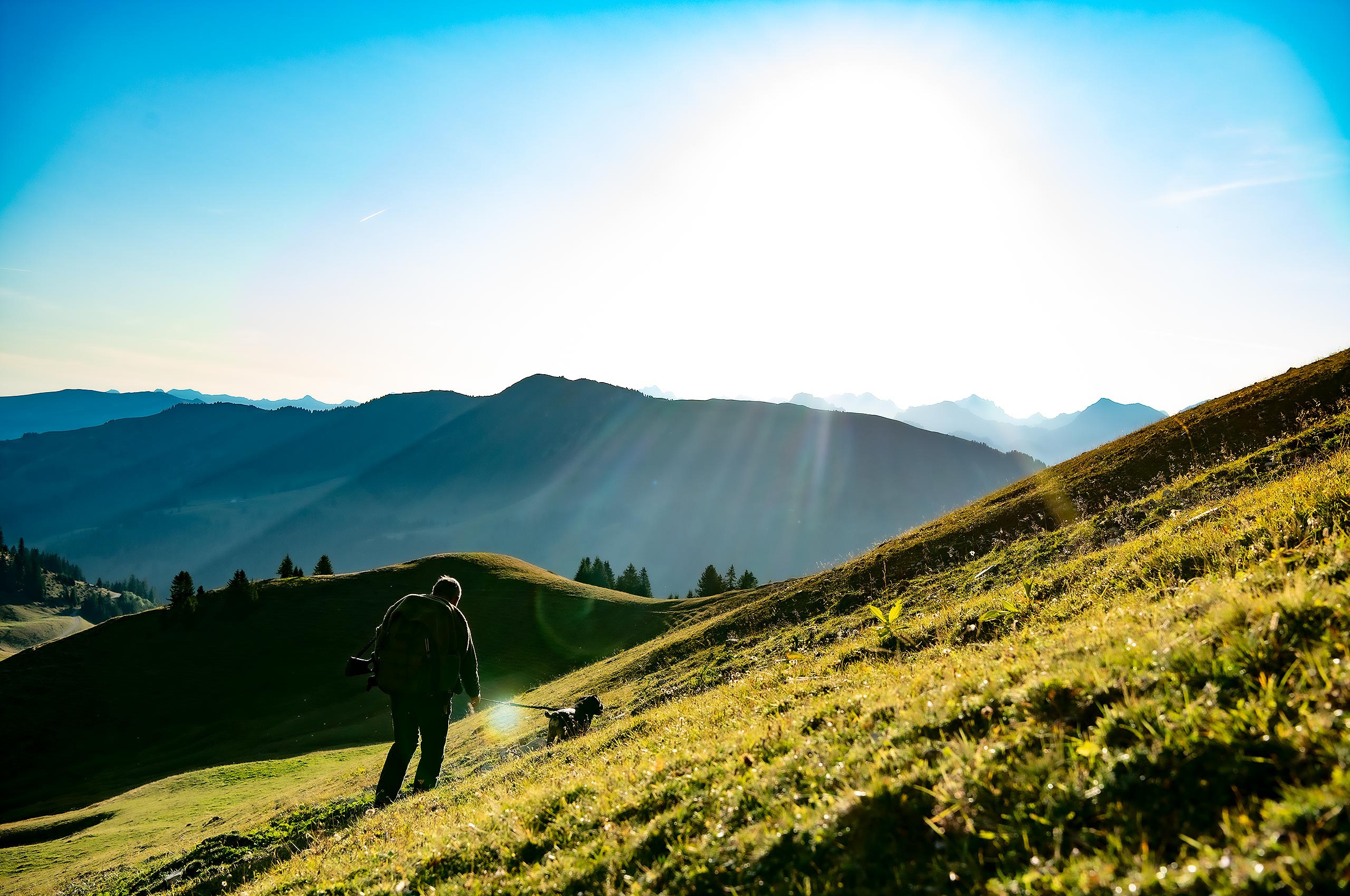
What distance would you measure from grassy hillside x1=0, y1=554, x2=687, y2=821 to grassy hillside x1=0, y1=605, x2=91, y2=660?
496ft

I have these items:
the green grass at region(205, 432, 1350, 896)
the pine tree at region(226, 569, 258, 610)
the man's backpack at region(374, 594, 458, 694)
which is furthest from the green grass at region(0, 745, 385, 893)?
the pine tree at region(226, 569, 258, 610)

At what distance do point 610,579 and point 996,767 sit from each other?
325 feet

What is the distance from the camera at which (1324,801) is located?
297 centimetres

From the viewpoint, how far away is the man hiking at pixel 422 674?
490 inches

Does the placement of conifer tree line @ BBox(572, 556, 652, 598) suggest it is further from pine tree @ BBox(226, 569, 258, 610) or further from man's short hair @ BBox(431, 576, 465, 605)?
man's short hair @ BBox(431, 576, 465, 605)

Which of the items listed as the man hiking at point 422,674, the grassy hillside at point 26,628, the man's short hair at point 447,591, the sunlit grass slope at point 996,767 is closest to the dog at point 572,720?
the sunlit grass slope at point 996,767

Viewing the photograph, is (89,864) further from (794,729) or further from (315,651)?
(315,651)

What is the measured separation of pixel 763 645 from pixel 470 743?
41.0 feet

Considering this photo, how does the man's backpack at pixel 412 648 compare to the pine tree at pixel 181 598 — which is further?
the pine tree at pixel 181 598

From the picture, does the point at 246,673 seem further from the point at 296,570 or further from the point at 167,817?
the point at 167,817

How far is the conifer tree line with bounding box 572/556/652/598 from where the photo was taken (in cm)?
9426

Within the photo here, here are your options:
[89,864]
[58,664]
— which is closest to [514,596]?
[58,664]

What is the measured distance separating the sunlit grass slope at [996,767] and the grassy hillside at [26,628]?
756ft

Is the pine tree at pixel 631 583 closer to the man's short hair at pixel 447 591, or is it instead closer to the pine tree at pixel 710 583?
the pine tree at pixel 710 583
